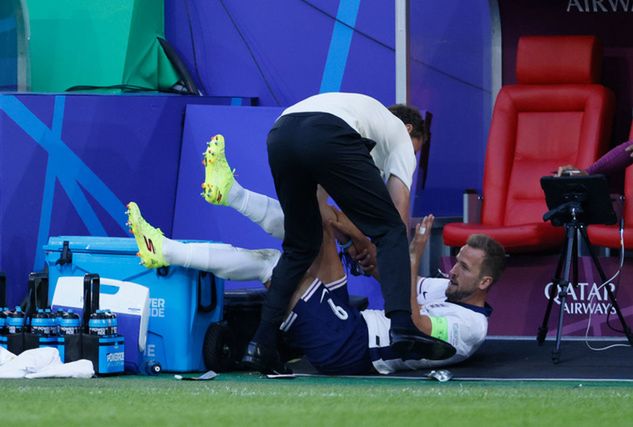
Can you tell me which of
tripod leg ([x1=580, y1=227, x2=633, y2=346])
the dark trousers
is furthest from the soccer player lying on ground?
tripod leg ([x1=580, y1=227, x2=633, y2=346])

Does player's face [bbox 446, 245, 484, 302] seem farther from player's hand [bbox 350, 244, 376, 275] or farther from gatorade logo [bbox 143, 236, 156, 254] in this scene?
gatorade logo [bbox 143, 236, 156, 254]

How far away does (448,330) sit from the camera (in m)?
5.98

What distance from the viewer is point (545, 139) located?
8117 mm

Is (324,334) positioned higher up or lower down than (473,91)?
lower down

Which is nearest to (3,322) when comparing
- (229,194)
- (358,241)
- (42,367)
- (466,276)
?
(42,367)

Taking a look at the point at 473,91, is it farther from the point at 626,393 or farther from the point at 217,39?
the point at 626,393

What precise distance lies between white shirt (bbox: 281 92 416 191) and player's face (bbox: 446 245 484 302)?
0.63 metres

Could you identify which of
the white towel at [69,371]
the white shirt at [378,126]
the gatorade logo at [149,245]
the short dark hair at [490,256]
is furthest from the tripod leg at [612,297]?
the white towel at [69,371]

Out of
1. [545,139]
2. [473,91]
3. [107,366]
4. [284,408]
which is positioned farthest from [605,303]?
[284,408]

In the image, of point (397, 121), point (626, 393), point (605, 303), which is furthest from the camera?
point (605, 303)

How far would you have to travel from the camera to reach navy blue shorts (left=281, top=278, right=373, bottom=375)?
19.3 feet

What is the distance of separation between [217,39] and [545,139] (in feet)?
7.81

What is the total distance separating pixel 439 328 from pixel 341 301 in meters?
→ 0.43

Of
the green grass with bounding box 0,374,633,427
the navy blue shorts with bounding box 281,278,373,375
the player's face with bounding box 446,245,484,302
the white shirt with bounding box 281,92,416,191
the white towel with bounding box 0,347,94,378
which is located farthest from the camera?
the player's face with bounding box 446,245,484,302
